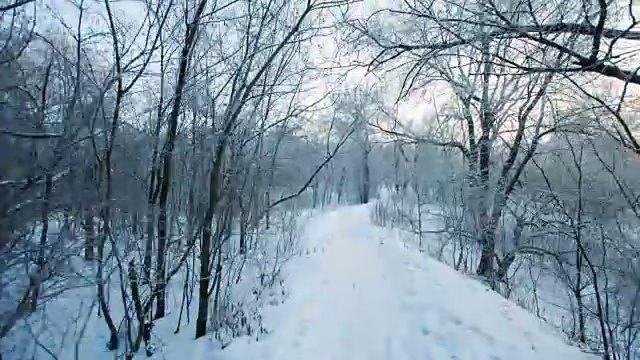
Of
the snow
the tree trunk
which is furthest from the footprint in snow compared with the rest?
the tree trunk

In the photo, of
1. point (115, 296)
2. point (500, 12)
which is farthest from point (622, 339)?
point (115, 296)

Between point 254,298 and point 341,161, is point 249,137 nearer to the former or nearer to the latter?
point 254,298

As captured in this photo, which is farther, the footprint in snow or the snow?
the footprint in snow

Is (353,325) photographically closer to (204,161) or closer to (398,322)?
(398,322)

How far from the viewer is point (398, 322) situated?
5.82 metres

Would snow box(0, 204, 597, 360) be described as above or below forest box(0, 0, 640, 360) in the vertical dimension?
below

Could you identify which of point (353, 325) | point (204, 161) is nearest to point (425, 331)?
point (353, 325)

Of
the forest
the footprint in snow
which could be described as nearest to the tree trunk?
the forest

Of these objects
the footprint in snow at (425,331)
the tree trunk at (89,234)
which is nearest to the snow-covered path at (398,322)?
the footprint in snow at (425,331)

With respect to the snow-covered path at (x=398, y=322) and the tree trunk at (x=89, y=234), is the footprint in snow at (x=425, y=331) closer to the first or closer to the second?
the snow-covered path at (x=398, y=322)

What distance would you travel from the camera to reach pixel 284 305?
6.78 metres

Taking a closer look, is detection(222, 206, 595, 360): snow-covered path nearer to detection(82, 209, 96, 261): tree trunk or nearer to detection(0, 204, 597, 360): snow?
detection(0, 204, 597, 360): snow

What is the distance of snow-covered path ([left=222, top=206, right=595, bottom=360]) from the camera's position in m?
4.92

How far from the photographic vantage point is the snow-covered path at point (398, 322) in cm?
492
